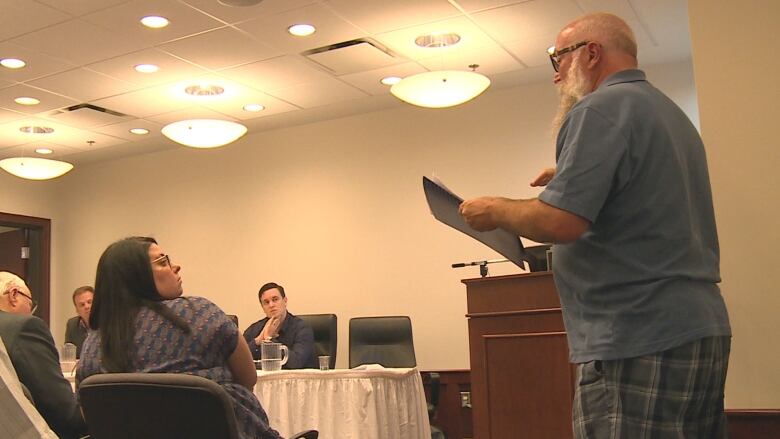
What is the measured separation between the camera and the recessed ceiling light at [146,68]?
5895 millimetres

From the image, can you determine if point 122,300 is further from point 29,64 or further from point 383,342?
point 29,64

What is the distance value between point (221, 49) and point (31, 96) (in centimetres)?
194

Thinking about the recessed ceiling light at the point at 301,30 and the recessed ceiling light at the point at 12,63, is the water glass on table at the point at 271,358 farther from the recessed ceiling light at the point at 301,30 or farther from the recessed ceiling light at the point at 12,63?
the recessed ceiling light at the point at 12,63

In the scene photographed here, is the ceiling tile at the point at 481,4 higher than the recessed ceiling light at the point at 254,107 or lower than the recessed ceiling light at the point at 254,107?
higher

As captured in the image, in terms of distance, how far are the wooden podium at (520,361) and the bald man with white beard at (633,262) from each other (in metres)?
2.16

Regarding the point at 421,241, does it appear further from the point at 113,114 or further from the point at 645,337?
the point at 645,337

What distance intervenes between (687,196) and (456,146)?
5.47m

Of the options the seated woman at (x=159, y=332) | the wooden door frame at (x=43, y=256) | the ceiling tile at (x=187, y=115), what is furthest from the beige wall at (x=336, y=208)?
the seated woman at (x=159, y=332)

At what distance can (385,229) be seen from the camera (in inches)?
289

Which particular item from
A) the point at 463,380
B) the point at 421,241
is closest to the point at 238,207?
the point at 421,241

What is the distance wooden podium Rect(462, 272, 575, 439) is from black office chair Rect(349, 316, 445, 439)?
5.90ft

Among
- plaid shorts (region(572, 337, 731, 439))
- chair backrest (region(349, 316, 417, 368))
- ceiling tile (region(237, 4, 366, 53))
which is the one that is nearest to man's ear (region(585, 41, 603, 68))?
plaid shorts (region(572, 337, 731, 439))

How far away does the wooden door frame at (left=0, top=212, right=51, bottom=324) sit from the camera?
8930 mm

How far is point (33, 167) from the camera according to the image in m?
7.15
